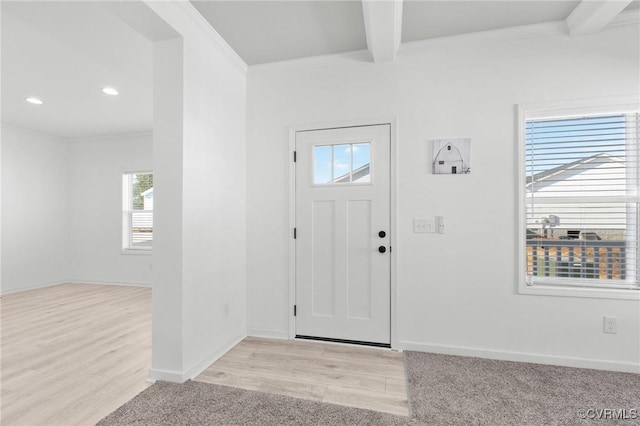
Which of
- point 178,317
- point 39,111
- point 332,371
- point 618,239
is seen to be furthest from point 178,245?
point 39,111

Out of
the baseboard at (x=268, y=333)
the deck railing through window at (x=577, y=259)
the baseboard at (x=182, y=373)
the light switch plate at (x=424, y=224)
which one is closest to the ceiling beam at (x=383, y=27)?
the light switch plate at (x=424, y=224)

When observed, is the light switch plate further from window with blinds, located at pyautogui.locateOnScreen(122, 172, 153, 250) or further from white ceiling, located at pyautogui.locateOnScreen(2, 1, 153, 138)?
window with blinds, located at pyautogui.locateOnScreen(122, 172, 153, 250)

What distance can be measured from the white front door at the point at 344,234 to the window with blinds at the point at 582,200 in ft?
3.98

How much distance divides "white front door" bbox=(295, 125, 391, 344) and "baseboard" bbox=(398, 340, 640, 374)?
12.5 inches

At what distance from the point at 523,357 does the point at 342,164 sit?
2208mm

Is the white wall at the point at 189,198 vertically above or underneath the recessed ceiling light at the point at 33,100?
underneath

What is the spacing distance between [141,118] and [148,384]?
13.3 feet

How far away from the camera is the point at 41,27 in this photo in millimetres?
2531

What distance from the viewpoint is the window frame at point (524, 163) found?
2.46m

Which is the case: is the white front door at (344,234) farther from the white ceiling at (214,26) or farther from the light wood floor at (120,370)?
the white ceiling at (214,26)

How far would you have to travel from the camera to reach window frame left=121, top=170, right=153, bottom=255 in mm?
5715

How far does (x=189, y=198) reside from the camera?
93.4 inches

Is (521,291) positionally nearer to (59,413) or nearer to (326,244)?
(326,244)

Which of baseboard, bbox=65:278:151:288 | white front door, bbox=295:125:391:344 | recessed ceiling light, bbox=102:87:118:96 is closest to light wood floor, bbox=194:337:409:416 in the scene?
white front door, bbox=295:125:391:344
